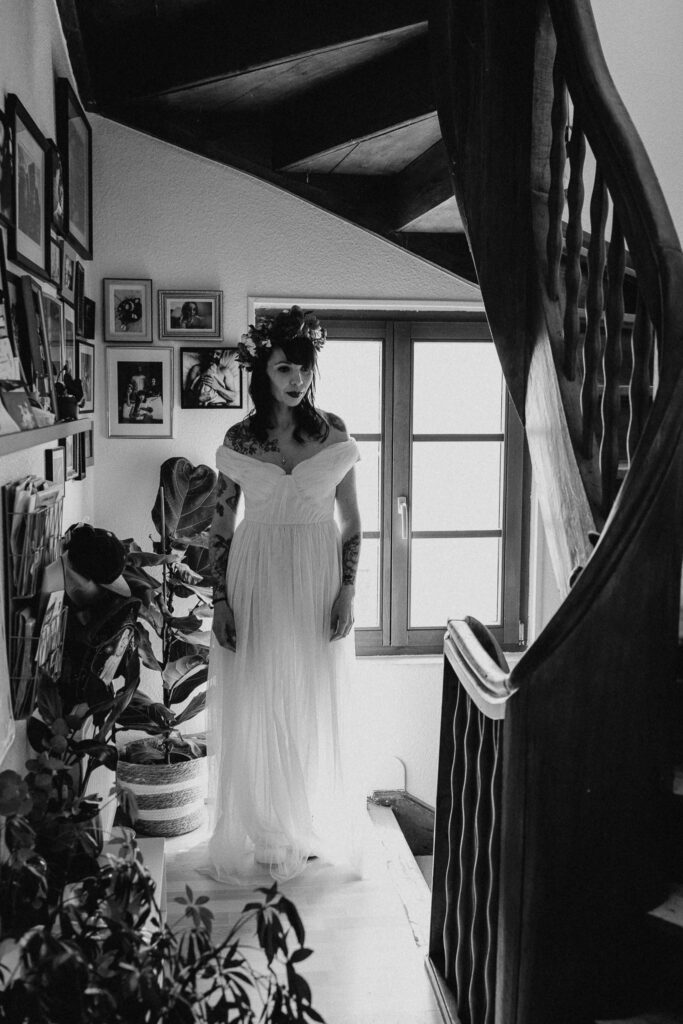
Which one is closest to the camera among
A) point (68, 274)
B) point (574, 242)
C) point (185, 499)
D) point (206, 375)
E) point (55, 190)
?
point (574, 242)

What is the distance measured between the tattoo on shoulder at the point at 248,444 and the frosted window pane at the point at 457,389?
4.21ft

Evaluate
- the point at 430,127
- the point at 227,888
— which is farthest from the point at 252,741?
the point at 430,127

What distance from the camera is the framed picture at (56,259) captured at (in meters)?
2.68

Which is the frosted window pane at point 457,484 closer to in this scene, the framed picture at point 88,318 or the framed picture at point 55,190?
the framed picture at point 88,318

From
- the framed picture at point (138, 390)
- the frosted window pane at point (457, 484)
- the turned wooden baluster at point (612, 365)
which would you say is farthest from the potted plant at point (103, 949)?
the frosted window pane at point (457, 484)

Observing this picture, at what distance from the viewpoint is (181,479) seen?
3.96 m

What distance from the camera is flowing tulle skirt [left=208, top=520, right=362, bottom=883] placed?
319 centimetres

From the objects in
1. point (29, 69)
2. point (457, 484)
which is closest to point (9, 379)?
point (29, 69)

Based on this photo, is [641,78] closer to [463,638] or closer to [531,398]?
[531,398]

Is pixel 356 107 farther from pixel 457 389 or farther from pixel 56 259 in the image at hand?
pixel 457 389

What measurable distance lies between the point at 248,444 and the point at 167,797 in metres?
1.34

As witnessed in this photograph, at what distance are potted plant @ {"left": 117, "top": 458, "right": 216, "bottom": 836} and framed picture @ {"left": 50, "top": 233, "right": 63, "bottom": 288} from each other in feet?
3.19

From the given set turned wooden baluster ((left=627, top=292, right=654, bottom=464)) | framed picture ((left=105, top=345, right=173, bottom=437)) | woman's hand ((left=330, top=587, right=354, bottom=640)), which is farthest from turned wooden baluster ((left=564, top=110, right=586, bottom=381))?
framed picture ((left=105, top=345, right=173, bottom=437))

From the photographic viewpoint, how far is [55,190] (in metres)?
2.71
